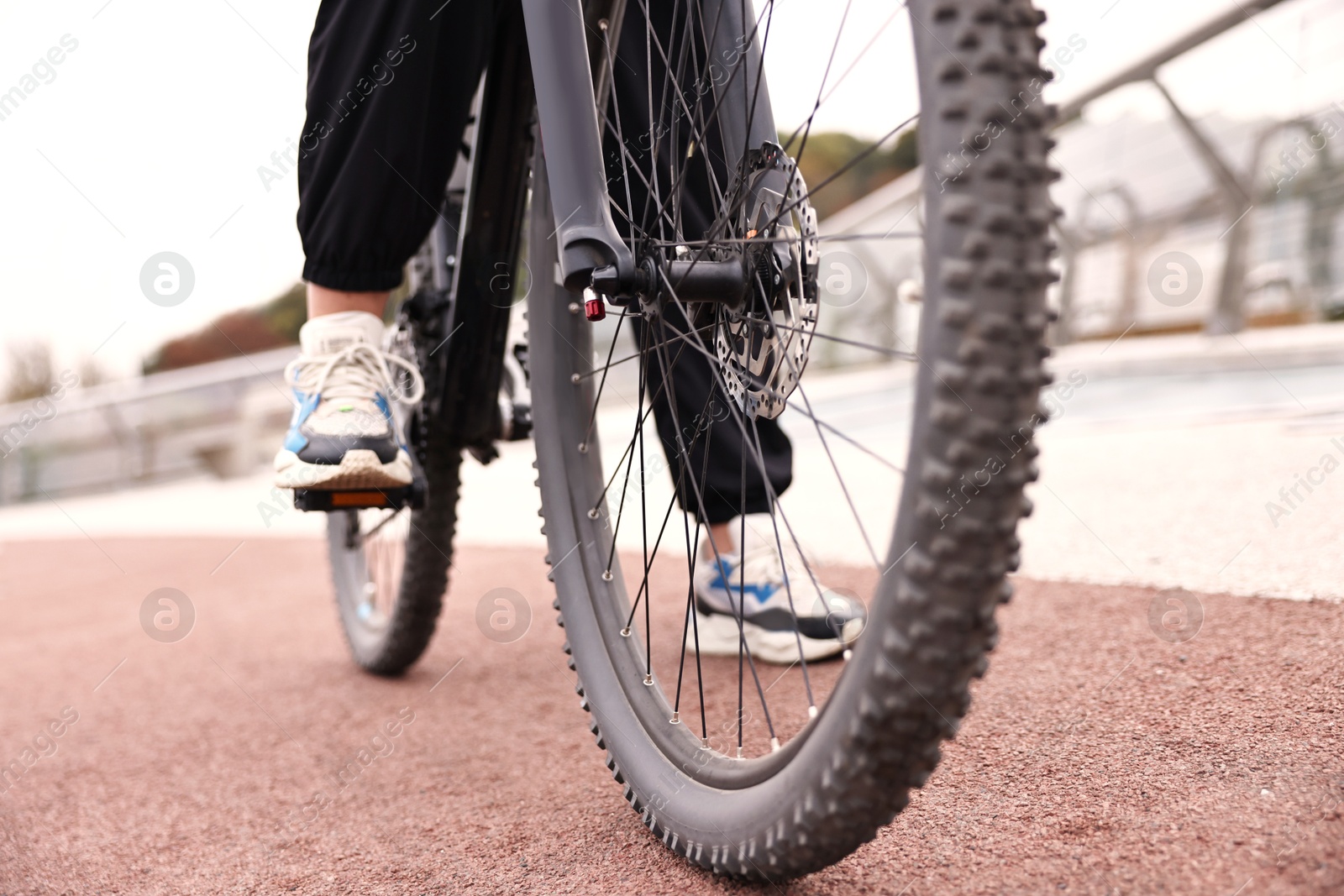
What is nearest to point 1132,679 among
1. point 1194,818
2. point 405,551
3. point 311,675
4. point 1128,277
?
point 1194,818

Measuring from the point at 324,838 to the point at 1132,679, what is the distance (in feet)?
2.73

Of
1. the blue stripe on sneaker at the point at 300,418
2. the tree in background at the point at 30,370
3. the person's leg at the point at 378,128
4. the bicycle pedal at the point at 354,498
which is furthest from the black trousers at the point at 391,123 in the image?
the tree in background at the point at 30,370

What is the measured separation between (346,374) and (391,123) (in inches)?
11.1

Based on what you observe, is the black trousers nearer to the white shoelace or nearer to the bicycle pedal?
the white shoelace

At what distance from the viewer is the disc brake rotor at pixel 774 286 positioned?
0.80 meters

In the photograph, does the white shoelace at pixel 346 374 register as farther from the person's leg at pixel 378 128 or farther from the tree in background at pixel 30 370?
the tree in background at pixel 30 370

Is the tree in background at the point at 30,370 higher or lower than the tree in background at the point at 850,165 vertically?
lower

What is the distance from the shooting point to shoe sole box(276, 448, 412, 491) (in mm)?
1093

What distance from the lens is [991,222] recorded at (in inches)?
19.5

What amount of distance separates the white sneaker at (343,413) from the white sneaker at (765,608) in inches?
17.2

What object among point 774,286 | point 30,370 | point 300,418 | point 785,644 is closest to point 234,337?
point 30,370

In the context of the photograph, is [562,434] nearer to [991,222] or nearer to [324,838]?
[324,838]

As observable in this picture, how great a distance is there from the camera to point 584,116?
90 centimetres

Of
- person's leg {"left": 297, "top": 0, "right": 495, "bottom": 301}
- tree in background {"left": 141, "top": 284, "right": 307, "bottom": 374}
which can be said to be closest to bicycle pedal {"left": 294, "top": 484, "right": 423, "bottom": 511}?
person's leg {"left": 297, "top": 0, "right": 495, "bottom": 301}
